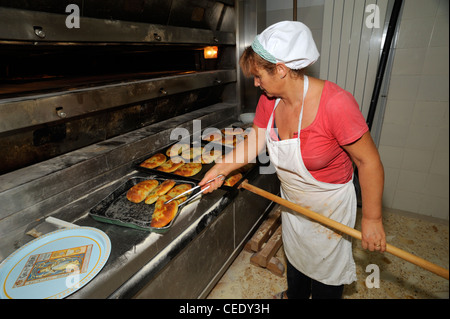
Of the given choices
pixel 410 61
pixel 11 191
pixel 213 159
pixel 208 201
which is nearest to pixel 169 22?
pixel 213 159

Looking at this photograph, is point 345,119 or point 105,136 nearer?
point 345,119

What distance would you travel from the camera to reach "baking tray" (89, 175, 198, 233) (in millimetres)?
1515

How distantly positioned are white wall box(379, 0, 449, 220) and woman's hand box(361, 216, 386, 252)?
4.64ft

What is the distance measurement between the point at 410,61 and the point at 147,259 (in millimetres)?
3238

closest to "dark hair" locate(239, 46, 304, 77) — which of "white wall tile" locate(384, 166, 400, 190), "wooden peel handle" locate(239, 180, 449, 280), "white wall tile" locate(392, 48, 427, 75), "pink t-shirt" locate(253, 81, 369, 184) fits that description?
"pink t-shirt" locate(253, 81, 369, 184)

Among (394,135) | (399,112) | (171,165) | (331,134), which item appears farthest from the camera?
(394,135)

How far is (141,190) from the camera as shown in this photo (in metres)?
1.84

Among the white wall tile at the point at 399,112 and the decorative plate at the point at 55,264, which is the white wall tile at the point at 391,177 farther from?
the decorative plate at the point at 55,264

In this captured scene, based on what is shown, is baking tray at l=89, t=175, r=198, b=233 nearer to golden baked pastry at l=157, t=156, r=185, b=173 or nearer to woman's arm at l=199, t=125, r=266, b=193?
woman's arm at l=199, t=125, r=266, b=193

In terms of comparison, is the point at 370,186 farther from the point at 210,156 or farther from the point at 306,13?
the point at 306,13

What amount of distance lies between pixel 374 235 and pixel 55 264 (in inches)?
63.9

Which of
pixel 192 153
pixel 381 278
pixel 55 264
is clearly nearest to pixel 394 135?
pixel 381 278
